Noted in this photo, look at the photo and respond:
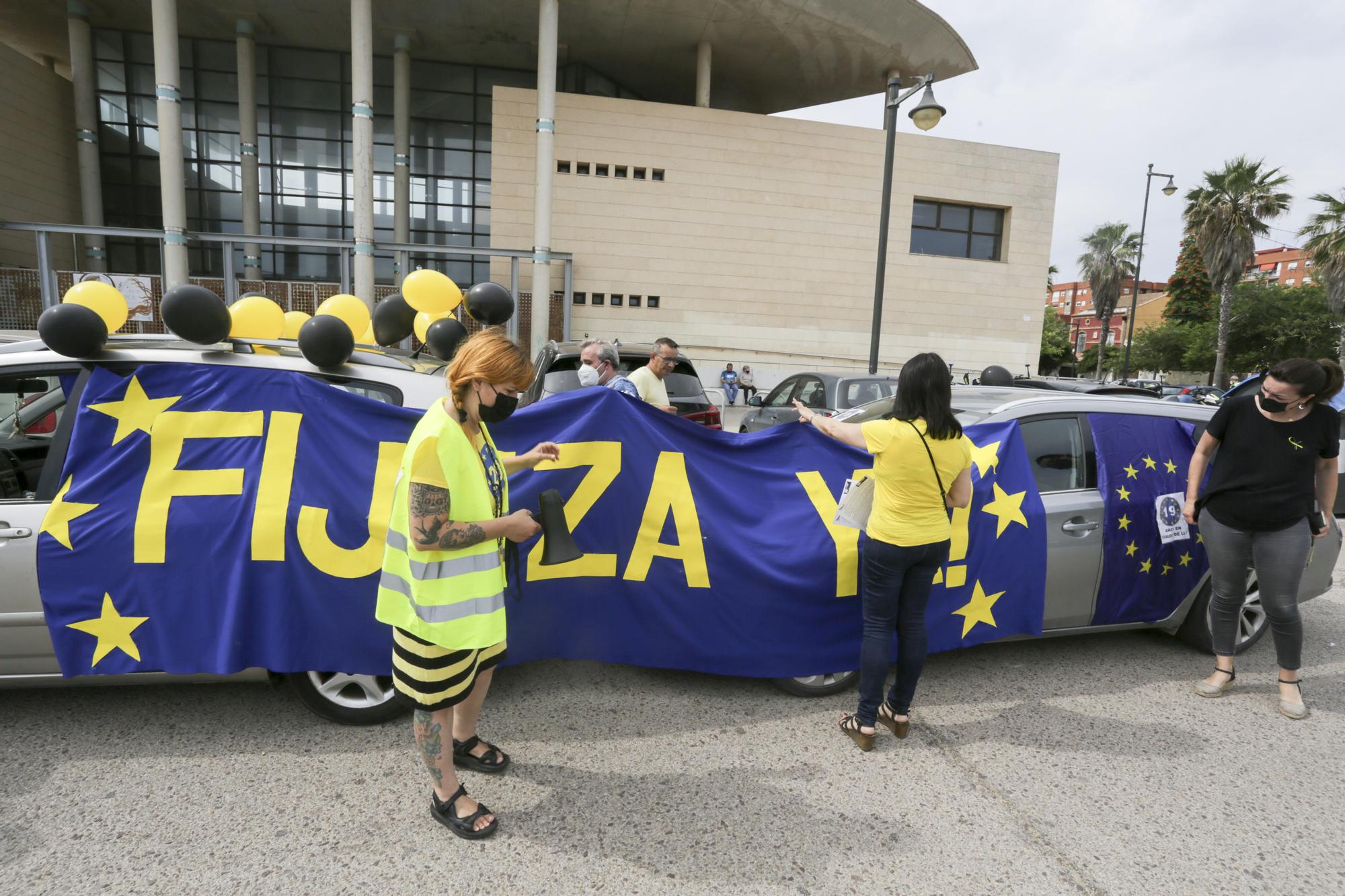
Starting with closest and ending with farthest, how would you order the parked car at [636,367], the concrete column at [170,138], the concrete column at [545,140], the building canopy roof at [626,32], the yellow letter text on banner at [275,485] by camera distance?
1. the yellow letter text on banner at [275,485]
2. the parked car at [636,367]
3. the concrete column at [170,138]
4. the concrete column at [545,140]
5. the building canopy roof at [626,32]

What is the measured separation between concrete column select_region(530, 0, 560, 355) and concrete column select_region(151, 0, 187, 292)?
31.1 feet

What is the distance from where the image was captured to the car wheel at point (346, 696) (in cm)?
316

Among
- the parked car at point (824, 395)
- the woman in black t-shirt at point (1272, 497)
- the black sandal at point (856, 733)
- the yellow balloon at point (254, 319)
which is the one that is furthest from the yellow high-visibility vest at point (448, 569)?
the parked car at point (824, 395)

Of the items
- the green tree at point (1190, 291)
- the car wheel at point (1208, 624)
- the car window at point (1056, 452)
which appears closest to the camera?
the car window at point (1056, 452)

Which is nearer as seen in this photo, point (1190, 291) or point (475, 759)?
point (475, 759)

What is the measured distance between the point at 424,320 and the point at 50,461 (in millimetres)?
3391

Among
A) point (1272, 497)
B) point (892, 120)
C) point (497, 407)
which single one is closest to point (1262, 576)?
point (1272, 497)

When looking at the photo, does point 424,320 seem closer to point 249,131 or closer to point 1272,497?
point 1272,497

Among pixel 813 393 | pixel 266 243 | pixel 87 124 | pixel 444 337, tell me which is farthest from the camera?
pixel 87 124

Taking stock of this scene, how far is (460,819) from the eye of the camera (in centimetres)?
251

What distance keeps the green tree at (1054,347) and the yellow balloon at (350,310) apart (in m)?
70.5

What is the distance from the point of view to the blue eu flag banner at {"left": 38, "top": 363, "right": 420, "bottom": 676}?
2.91m

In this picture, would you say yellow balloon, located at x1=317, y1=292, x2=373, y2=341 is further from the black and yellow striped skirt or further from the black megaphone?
the black and yellow striped skirt

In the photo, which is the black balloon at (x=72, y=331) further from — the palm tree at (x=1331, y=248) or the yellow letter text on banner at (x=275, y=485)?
the palm tree at (x=1331, y=248)
